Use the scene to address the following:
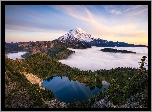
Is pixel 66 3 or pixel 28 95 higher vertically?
pixel 66 3

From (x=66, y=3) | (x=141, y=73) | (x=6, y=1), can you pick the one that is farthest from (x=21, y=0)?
(x=141, y=73)

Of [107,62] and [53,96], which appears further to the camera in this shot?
[107,62]

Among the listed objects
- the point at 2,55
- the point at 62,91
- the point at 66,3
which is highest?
the point at 66,3

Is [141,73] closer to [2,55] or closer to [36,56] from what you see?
[2,55]

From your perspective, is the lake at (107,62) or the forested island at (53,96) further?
the lake at (107,62)

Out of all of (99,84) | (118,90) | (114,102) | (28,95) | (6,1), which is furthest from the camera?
(99,84)

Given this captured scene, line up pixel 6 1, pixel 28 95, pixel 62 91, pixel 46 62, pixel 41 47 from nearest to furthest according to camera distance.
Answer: pixel 6 1, pixel 28 95, pixel 62 91, pixel 46 62, pixel 41 47

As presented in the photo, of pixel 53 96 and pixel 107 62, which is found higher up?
pixel 107 62

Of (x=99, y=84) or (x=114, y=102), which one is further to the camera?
(x=99, y=84)

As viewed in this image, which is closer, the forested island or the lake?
the forested island
